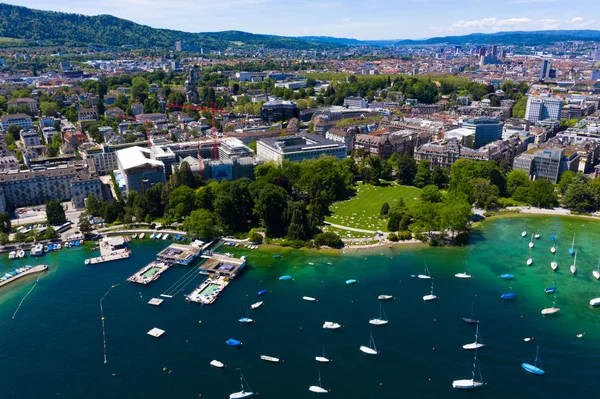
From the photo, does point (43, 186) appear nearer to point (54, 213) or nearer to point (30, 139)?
point (54, 213)

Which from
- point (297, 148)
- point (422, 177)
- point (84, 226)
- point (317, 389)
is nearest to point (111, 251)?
point (84, 226)

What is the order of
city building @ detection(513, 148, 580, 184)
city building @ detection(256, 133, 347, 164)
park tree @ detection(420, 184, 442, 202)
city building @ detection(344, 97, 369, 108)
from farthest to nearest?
city building @ detection(344, 97, 369, 108) < city building @ detection(256, 133, 347, 164) < city building @ detection(513, 148, 580, 184) < park tree @ detection(420, 184, 442, 202)

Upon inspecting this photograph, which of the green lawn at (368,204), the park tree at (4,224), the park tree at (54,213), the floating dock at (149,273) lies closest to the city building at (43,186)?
the park tree at (54,213)

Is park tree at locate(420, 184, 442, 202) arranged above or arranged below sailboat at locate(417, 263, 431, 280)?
above

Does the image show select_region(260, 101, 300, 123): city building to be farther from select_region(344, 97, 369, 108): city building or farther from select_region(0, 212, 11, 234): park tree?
select_region(0, 212, 11, 234): park tree

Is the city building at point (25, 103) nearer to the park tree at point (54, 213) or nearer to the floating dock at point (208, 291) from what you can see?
the park tree at point (54, 213)

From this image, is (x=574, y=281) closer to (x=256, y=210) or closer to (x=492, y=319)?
(x=492, y=319)

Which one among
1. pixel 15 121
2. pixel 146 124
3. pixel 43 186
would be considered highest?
pixel 15 121

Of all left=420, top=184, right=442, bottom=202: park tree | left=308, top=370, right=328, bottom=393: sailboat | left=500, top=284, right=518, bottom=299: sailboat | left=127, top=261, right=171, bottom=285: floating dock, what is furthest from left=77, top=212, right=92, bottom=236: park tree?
left=500, top=284, right=518, bottom=299: sailboat
